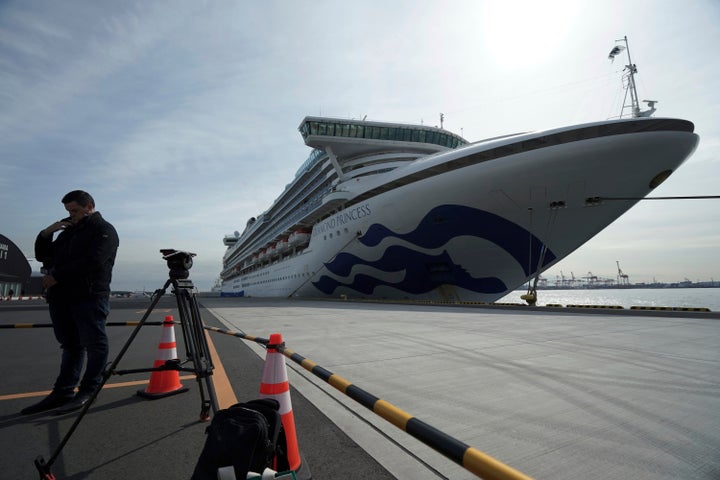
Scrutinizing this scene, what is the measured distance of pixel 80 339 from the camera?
3.10 meters

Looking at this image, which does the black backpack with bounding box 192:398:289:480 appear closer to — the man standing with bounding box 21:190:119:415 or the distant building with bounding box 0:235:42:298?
the man standing with bounding box 21:190:119:415

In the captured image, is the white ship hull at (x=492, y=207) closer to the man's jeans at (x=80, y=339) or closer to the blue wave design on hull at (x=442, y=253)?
the blue wave design on hull at (x=442, y=253)

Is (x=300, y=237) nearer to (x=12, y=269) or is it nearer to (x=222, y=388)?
(x=222, y=388)

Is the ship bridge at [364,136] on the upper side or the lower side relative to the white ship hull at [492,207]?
upper

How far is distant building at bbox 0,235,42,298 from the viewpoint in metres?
38.9

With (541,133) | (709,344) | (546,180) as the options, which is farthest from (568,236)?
(709,344)

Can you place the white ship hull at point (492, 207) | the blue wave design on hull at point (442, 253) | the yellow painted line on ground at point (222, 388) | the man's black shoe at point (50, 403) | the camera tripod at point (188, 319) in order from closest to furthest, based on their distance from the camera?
the camera tripod at point (188, 319), the man's black shoe at point (50, 403), the yellow painted line on ground at point (222, 388), the white ship hull at point (492, 207), the blue wave design on hull at point (442, 253)

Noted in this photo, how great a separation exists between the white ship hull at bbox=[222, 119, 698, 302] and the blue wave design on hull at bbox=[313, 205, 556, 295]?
0.05 metres

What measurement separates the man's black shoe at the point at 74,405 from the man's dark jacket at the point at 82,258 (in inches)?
34.6

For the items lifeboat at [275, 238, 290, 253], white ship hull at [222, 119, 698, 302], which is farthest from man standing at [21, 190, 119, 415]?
lifeboat at [275, 238, 290, 253]

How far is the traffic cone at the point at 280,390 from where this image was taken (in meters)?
1.92

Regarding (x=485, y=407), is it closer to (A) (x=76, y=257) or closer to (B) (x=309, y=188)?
(A) (x=76, y=257)

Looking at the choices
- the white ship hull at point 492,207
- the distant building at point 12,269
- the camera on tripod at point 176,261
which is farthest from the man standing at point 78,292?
the distant building at point 12,269

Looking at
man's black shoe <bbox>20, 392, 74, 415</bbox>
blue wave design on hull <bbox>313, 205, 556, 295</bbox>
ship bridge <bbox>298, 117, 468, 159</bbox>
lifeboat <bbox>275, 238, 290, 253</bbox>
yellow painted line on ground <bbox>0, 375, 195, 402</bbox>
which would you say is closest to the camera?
man's black shoe <bbox>20, 392, 74, 415</bbox>
